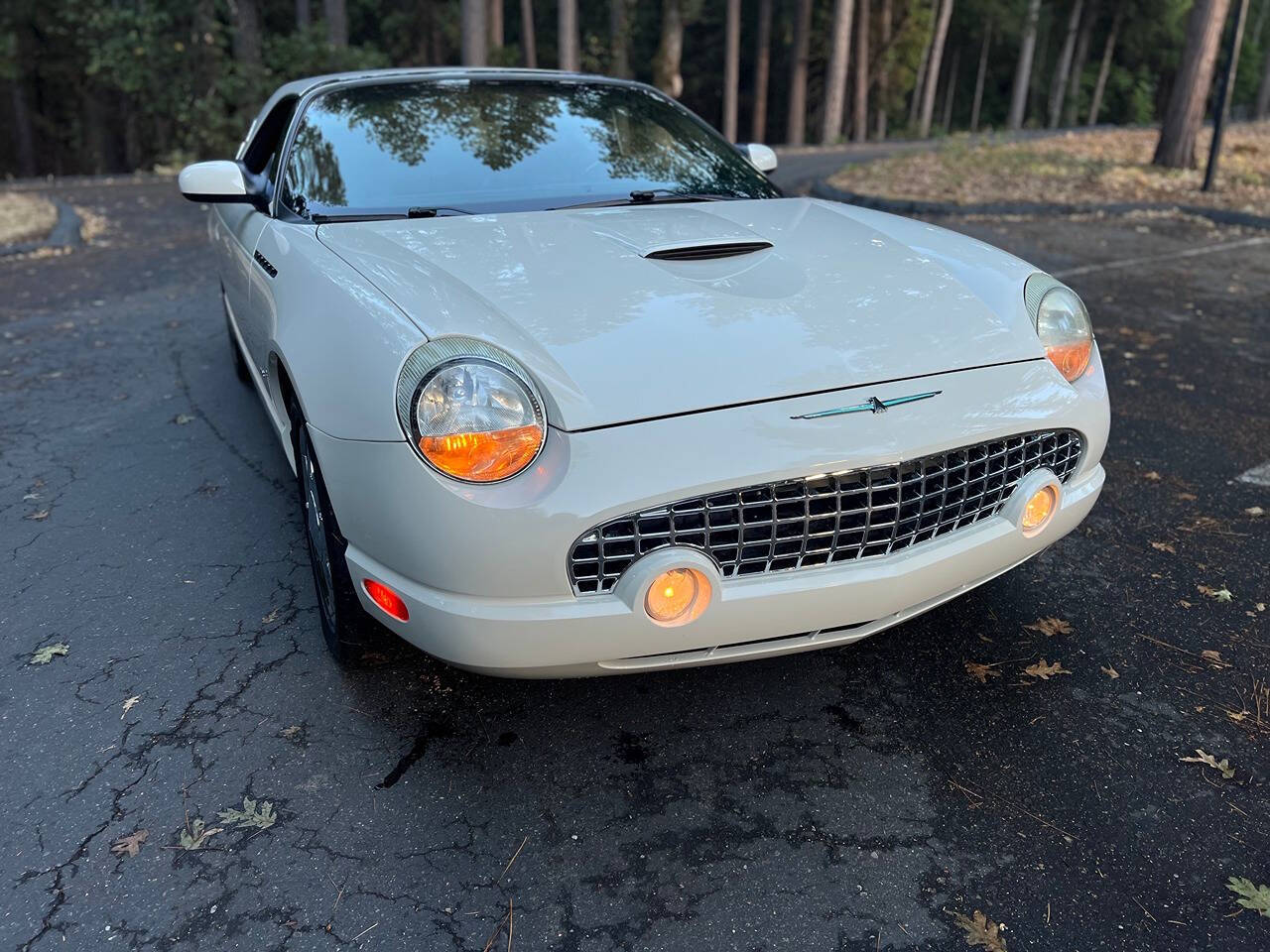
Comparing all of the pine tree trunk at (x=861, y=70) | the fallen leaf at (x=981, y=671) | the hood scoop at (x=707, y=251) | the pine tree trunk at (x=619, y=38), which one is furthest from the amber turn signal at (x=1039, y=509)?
the pine tree trunk at (x=861, y=70)

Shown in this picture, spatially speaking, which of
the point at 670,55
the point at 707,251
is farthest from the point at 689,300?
the point at 670,55

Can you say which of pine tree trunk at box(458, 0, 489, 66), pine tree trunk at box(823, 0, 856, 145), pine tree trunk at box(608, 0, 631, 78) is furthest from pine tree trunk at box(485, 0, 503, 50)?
pine tree trunk at box(823, 0, 856, 145)

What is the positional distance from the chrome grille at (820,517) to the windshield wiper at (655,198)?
1405mm

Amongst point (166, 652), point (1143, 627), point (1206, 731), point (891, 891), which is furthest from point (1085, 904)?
point (166, 652)

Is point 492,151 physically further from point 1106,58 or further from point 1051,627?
point 1106,58

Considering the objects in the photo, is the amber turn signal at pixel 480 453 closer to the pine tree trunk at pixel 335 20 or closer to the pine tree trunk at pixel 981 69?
the pine tree trunk at pixel 335 20

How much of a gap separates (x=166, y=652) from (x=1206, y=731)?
2.79 m

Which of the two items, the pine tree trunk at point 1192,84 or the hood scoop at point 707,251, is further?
the pine tree trunk at point 1192,84

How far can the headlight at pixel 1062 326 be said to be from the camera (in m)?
2.43

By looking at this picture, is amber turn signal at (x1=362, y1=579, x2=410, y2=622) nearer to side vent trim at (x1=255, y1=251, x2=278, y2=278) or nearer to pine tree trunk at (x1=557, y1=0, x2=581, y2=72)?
side vent trim at (x1=255, y1=251, x2=278, y2=278)

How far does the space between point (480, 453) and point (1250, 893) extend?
5.84 ft

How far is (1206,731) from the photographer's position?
7.76ft

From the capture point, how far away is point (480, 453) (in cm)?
189

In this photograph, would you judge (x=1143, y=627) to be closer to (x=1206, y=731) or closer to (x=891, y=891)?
(x=1206, y=731)
